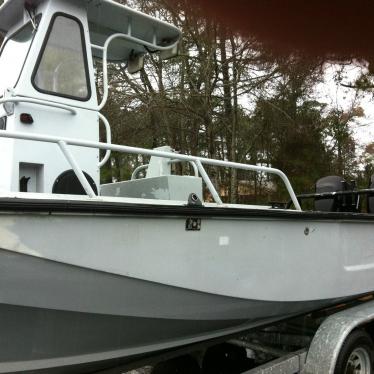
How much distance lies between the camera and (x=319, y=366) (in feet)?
9.91

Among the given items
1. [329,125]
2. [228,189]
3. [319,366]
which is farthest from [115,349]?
[329,125]

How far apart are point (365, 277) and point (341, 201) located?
92 centimetres

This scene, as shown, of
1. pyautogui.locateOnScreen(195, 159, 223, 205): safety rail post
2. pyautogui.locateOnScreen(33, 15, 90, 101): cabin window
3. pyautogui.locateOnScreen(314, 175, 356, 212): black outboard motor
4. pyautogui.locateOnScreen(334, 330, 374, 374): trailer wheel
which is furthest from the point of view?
pyautogui.locateOnScreen(314, 175, 356, 212): black outboard motor

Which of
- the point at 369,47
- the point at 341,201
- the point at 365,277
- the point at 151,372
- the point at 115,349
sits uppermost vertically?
the point at 369,47

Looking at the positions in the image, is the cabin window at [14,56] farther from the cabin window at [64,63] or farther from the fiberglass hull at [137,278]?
the fiberglass hull at [137,278]

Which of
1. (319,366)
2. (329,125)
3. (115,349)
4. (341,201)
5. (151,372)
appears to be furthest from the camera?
(329,125)

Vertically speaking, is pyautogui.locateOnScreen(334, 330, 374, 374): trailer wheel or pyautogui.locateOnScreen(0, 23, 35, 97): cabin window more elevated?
pyautogui.locateOnScreen(0, 23, 35, 97): cabin window

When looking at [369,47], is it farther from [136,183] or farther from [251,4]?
[136,183]

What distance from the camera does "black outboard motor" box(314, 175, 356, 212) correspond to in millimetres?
4344

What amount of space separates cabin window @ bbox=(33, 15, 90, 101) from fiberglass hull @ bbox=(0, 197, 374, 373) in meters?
1.15

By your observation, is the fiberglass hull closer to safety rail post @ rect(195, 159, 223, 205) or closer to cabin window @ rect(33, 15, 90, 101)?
safety rail post @ rect(195, 159, 223, 205)

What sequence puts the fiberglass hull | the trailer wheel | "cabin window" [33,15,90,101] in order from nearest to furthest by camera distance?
1. the fiberglass hull
2. "cabin window" [33,15,90,101]
3. the trailer wheel

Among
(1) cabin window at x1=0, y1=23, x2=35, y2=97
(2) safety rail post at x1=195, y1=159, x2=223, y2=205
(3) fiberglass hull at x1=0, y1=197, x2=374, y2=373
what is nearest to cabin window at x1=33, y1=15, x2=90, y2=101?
Result: (1) cabin window at x1=0, y1=23, x2=35, y2=97

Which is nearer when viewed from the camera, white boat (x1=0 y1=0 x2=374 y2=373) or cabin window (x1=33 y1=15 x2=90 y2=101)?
white boat (x1=0 y1=0 x2=374 y2=373)
